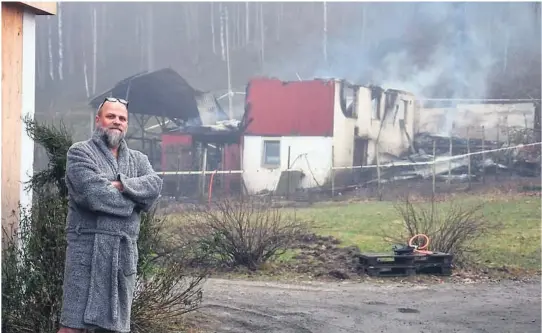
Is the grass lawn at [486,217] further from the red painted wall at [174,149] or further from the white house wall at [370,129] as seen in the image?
the red painted wall at [174,149]

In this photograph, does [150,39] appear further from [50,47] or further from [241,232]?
[241,232]

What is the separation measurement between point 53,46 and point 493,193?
766 centimetres

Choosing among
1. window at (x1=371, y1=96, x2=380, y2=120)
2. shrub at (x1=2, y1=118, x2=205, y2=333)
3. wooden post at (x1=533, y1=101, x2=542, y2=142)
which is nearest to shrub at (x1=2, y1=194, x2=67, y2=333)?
shrub at (x1=2, y1=118, x2=205, y2=333)

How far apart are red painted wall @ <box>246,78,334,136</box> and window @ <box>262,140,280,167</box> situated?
16 cm

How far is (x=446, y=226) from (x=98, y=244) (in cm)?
760

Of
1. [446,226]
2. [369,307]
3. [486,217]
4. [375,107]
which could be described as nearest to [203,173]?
[375,107]

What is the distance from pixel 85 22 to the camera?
1170 centimetres

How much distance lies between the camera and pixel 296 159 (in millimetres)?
11555

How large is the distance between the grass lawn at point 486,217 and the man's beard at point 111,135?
750cm

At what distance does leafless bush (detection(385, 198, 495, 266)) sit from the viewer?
10.1m

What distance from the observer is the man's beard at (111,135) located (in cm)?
352

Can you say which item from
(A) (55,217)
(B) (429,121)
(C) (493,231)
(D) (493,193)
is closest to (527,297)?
(C) (493,231)

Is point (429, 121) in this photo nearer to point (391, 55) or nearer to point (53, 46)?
point (391, 55)

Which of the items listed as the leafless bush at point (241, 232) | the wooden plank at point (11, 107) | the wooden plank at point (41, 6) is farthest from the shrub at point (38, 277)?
the leafless bush at point (241, 232)
